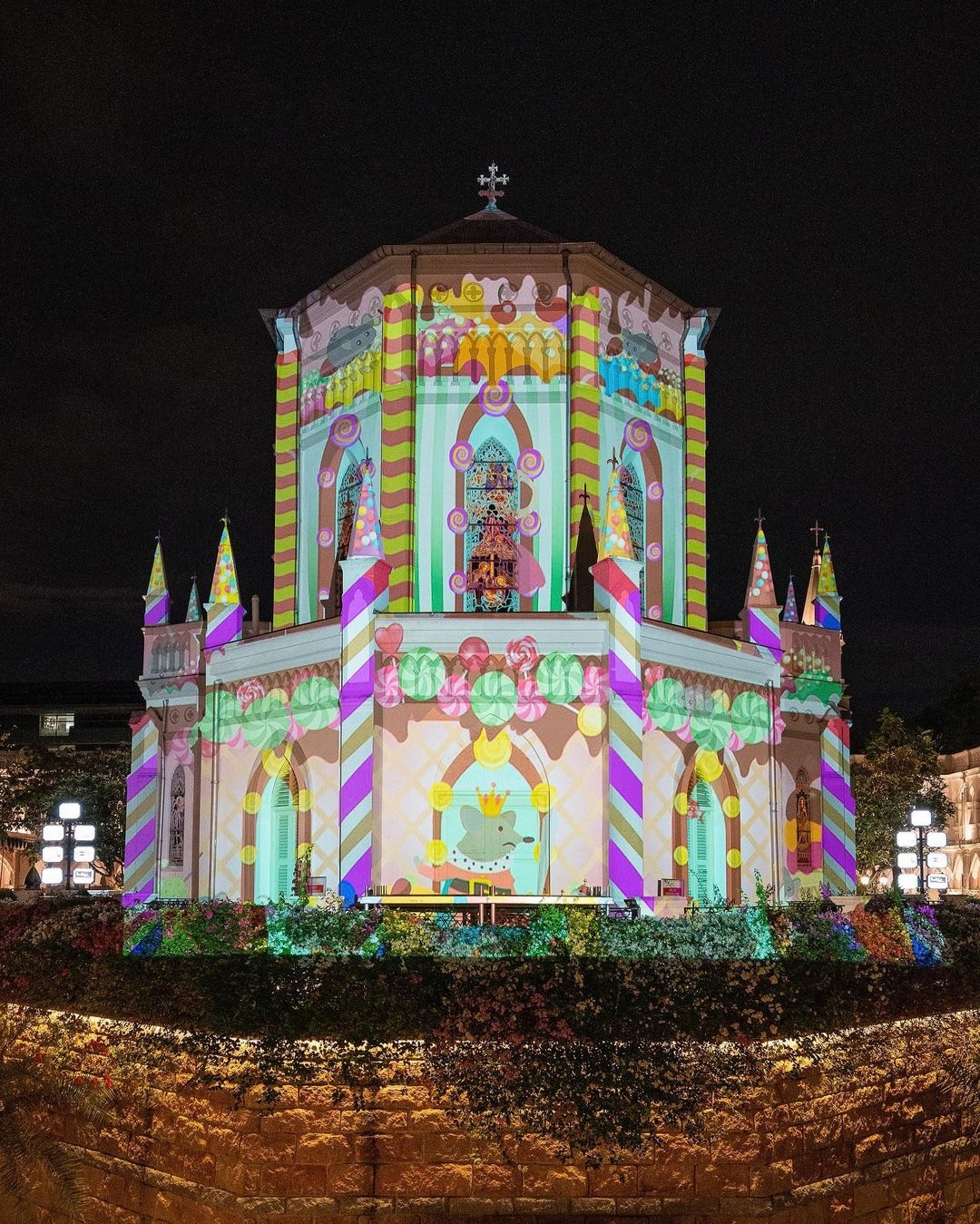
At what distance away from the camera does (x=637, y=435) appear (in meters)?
32.2

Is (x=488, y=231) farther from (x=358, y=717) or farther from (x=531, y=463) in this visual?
(x=358, y=717)

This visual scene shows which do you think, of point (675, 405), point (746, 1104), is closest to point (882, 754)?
point (675, 405)

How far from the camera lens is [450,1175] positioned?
14578 millimetres

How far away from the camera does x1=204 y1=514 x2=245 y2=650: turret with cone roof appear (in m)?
31.5

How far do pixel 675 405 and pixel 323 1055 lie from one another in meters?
22.3

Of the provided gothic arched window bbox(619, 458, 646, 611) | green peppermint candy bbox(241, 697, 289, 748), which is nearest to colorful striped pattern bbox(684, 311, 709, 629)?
gothic arched window bbox(619, 458, 646, 611)

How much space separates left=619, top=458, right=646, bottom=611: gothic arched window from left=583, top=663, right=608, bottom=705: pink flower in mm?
5010

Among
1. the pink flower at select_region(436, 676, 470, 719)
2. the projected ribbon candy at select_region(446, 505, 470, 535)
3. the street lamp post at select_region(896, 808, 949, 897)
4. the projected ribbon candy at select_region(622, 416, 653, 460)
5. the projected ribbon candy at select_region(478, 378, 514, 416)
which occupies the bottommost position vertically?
the street lamp post at select_region(896, 808, 949, 897)

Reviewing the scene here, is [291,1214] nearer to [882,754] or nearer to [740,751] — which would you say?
[740,751]

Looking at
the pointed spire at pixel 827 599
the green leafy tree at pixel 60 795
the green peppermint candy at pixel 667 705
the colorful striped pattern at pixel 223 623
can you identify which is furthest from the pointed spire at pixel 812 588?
the green leafy tree at pixel 60 795

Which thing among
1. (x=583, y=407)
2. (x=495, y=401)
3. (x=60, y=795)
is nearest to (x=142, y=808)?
(x=60, y=795)

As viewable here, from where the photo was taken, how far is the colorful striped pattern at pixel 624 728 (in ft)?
85.3

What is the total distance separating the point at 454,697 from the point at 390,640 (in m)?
1.76

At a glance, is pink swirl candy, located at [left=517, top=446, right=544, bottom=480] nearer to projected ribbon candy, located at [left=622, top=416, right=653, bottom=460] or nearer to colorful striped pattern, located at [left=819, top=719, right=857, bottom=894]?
projected ribbon candy, located at [left=622, top=416, right=653, bottom=460]
